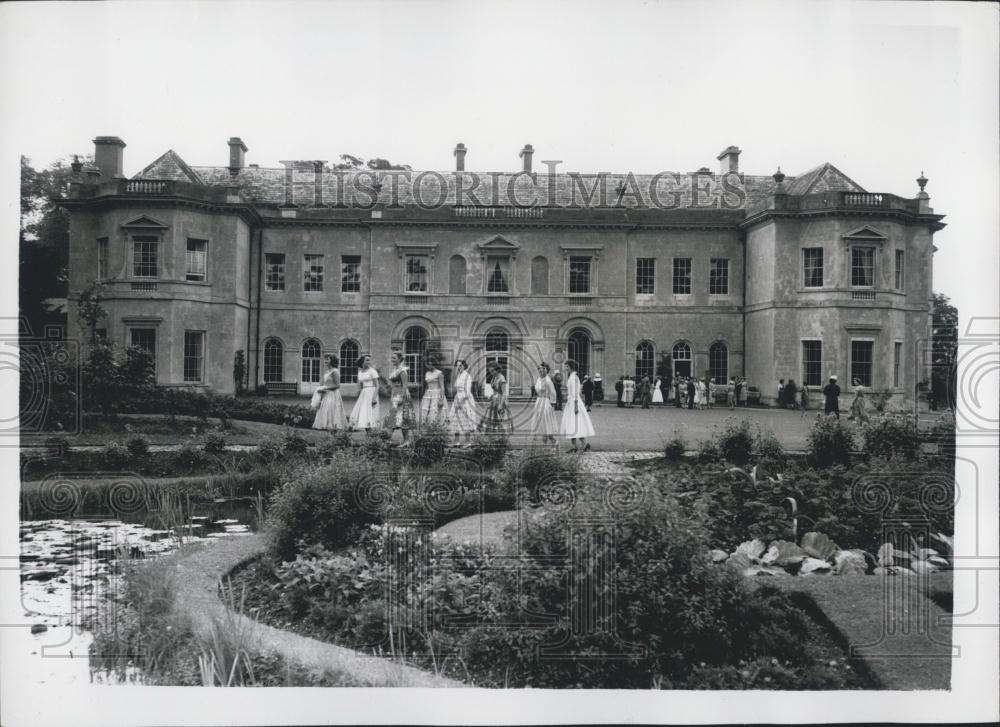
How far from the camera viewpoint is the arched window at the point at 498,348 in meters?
9.48

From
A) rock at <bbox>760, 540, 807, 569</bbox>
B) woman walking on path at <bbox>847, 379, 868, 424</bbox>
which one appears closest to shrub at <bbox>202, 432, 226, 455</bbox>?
rock at <bbox>760, 540, 807, 569</bbox>

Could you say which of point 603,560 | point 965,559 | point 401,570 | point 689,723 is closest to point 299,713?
point 401,570

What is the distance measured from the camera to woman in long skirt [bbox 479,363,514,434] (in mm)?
8672

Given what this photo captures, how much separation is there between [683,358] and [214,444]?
22.8 ft

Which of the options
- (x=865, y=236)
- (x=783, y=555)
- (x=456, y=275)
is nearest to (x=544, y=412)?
(x=456, y=275)

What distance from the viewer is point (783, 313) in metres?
10.4

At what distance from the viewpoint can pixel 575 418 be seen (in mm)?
9086

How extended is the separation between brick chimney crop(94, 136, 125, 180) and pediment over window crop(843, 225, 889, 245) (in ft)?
31.8

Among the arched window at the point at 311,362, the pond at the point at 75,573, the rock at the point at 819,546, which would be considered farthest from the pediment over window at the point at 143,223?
the rock at the point at 819,546

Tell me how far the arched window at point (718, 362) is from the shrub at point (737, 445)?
1.64 m

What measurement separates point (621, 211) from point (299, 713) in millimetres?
8652

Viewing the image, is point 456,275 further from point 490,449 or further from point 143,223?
point 143,223

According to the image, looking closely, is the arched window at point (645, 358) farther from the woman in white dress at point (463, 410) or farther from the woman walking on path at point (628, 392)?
the woman in white dress at point (463, 410)

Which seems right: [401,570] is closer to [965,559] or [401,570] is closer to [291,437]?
[291,437]
